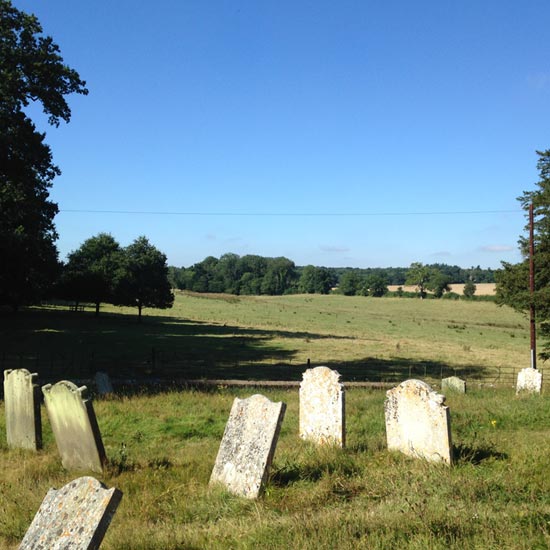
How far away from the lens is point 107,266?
187 ft

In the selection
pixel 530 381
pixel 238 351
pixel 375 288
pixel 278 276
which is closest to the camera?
pixel 530 381

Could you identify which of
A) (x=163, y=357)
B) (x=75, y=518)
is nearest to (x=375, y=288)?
(x=163, y=357)

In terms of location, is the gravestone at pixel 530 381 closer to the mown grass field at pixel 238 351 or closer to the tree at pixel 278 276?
the mown grass field at pixel 238 351

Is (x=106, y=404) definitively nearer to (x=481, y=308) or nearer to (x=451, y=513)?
(x=451, y=513)

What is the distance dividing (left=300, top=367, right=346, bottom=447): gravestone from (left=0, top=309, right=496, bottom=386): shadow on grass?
860 centimetres

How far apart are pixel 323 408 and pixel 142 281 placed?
49.5 metres

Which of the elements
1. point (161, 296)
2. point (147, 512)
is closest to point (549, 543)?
point (147, 512)

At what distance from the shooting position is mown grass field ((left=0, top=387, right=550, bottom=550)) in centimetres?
464

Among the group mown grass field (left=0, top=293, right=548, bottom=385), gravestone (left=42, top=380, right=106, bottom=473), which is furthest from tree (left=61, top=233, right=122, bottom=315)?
gravestone (left=42, top=380, right=106, bottom=473)

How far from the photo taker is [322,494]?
5887 mm

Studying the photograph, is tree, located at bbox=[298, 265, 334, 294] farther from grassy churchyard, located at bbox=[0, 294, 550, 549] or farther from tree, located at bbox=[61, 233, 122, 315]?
grassy churchyard, located at bbox=[0, 294, 550, 549]

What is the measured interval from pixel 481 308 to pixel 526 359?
5750 centimetres

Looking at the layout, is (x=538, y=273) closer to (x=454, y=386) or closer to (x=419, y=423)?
(x=454, y=386)

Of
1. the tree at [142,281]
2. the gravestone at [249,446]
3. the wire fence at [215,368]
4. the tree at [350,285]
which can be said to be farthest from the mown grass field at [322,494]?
the tree at [350,285]
